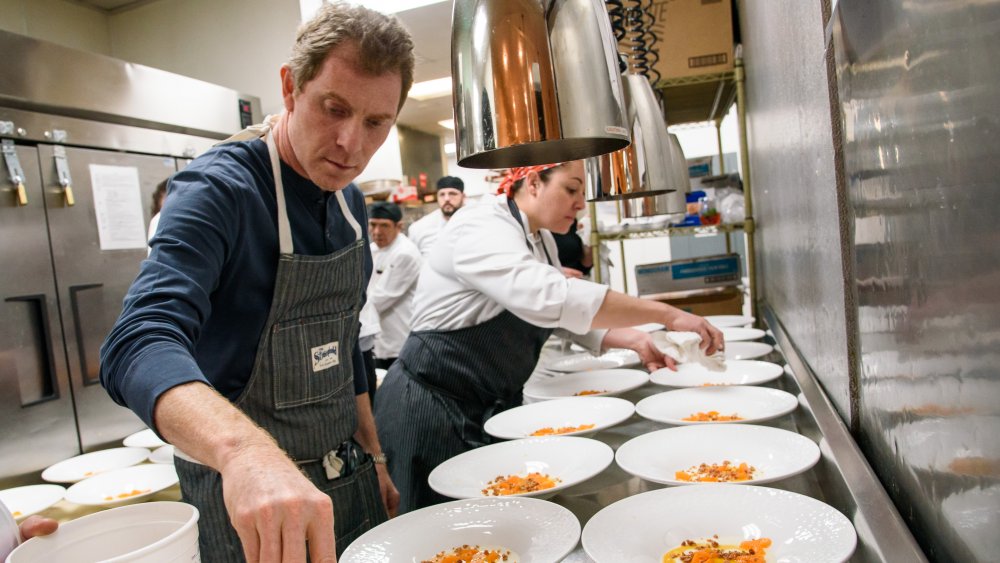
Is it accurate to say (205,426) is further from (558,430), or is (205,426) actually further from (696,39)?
(696,39)

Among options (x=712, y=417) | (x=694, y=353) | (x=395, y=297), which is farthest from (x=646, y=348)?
(x=395, y=297)

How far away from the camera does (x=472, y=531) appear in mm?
1065

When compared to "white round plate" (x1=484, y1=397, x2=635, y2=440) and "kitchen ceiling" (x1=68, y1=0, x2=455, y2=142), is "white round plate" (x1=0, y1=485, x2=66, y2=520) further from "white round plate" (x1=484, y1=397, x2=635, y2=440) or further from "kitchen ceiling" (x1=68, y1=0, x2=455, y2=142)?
"kitchen ceiling" (x1=68, y1=0, x2=455, y2=142)

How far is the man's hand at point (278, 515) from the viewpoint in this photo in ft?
1.96

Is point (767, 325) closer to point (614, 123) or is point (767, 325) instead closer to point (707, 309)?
point (707, 309)

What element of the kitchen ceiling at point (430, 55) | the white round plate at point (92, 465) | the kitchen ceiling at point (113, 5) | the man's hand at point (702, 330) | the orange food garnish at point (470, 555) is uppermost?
the kitchen ceiling at point (113, 5)

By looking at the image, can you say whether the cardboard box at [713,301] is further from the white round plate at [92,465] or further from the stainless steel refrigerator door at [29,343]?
the stainless steel refrigerator door at [29,343]

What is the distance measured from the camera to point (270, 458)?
0.67 metres

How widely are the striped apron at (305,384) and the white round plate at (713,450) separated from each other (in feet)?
1.98

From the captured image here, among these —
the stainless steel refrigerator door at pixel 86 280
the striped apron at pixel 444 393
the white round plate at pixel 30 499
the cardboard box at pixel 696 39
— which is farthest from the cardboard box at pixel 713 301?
the stainless steel refrigerator door at pixel 86 280

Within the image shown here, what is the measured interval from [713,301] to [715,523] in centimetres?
235

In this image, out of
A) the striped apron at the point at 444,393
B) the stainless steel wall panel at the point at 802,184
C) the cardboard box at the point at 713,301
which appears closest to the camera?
the stainless steel wall panel at the point at 802,184

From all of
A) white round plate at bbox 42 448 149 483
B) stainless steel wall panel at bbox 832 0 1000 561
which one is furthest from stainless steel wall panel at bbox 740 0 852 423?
white round plate at bbox 42 448 149 483

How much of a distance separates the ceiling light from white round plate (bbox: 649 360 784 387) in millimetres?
4710
